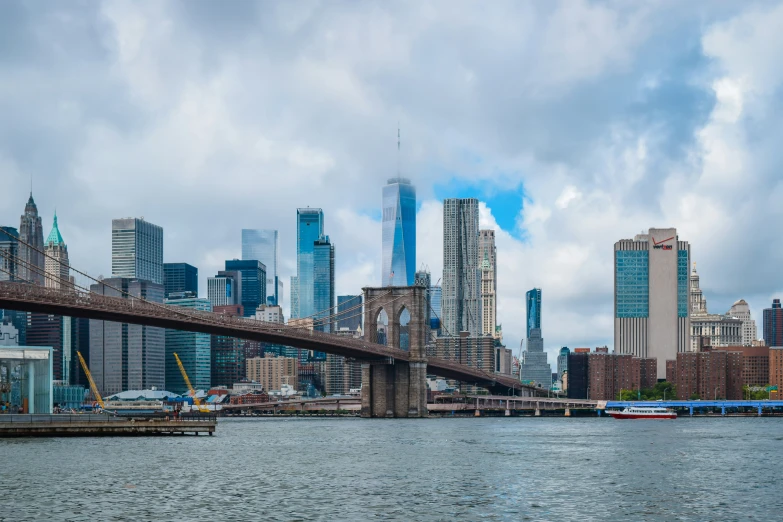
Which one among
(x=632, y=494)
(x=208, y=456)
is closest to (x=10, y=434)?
(x=208, y=456)

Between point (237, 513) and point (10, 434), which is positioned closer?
point (237, 513)

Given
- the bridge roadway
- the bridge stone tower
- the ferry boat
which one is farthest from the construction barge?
the ferry boat

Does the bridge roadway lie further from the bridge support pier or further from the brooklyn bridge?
the bridge support pier

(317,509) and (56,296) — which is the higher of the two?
(56,296)

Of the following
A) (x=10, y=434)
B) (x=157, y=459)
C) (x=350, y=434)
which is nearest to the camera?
(x=157, y=459)

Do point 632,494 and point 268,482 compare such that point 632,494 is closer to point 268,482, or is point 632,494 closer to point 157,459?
point 268,482

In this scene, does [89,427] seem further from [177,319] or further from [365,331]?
[365,331]

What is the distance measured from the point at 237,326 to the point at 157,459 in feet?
135

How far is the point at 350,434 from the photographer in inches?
3533

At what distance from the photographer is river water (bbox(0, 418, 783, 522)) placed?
37.1m

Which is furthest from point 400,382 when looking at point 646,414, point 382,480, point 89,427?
point 382,480

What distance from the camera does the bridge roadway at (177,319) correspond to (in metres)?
75.0

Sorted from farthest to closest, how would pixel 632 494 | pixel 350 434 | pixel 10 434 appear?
1. pixel 350 434
2. pixel 10 434
3. pixel 632 494

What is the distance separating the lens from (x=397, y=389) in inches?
5064
